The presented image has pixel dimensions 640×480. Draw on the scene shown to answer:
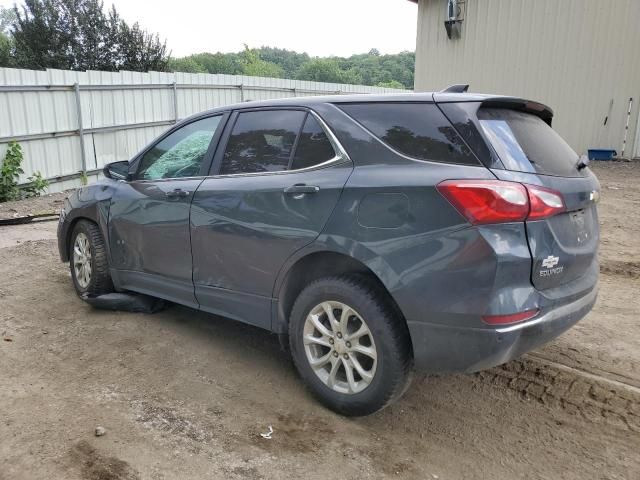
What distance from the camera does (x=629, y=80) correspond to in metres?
12.6

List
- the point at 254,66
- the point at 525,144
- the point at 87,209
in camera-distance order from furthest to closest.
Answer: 1. the point at 254,66
2. the point at 87,209
3. the point at 525,144

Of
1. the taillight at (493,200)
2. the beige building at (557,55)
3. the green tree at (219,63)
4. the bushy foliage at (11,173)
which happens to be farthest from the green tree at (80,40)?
the green tree at (219,63)

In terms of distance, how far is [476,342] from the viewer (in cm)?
264

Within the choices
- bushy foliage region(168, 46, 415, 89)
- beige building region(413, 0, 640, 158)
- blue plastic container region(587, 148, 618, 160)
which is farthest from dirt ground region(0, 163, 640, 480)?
bushy foliage region(168, 46, 415, 89)

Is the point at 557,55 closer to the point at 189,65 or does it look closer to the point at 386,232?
the point at 386,232

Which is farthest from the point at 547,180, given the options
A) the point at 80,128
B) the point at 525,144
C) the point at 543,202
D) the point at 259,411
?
the point at 80,128

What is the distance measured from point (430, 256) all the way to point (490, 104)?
953 millimetres

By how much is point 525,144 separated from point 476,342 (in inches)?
43.8

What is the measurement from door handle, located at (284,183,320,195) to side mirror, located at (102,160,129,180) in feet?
6.12

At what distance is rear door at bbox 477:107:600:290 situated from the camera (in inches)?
107

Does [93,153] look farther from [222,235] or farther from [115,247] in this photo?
[222,235]

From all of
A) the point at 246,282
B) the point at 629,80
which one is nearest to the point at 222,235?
the point at 246,282

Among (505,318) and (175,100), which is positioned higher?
(175,100)

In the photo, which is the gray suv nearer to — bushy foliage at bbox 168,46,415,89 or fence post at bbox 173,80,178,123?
fence post at bbox 173,80,178,123
